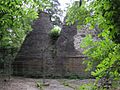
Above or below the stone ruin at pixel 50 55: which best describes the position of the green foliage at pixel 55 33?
above

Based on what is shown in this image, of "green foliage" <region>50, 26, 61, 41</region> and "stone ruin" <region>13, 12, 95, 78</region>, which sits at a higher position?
"green foliage" <region>50, 26, 61, 41</region>

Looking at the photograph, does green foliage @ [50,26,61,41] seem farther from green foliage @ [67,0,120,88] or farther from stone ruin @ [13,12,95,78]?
green foliage @ [67,0,120,88]

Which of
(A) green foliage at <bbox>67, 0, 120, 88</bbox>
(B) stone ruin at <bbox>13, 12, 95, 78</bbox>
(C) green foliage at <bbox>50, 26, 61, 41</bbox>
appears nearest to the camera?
(A) green foliage at <bbox>67, 0, 120, 88</bbox>

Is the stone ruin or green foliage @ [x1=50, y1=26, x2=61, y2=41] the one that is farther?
green foliage @ [x1=50, y1=26, x2=61, y2=41]

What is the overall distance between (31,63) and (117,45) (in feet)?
50.3

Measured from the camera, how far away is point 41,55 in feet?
56.0

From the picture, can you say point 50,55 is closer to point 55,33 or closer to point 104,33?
point 55,33

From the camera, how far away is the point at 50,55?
17.0m

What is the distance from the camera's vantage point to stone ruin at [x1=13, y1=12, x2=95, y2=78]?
16.4 m

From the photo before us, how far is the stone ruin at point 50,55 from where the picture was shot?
53.9 feet

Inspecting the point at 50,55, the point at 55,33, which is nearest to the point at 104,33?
the point at 50,55

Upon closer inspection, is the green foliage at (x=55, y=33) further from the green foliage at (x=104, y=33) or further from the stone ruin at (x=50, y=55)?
the green foliage at (x=104, y=33)

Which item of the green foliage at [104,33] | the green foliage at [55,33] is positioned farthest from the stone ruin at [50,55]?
the green foliage at [104,33]


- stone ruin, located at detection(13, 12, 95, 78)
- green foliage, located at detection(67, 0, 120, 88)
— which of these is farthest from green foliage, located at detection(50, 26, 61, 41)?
green foliage, located at detection(67, 0, 120, 88)
